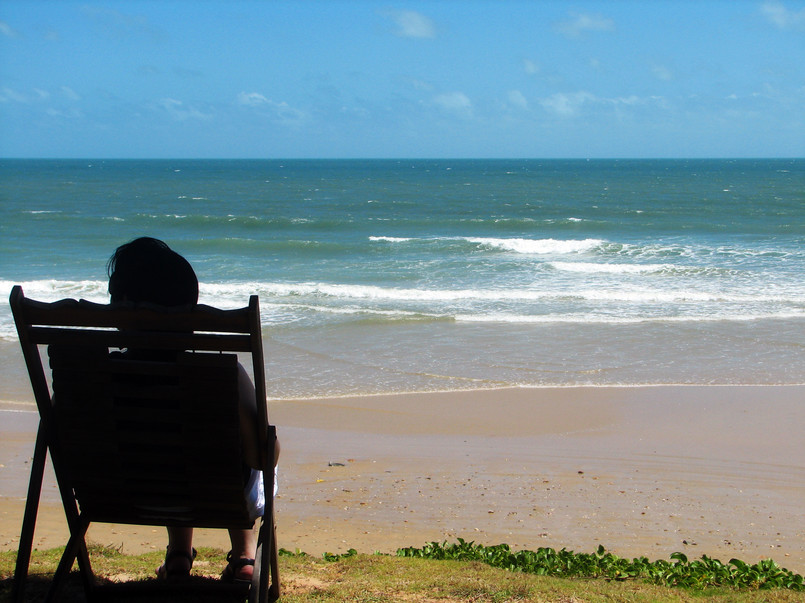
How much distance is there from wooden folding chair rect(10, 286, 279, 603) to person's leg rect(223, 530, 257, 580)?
366 millimetres

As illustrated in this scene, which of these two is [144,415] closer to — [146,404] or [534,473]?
[146,404]

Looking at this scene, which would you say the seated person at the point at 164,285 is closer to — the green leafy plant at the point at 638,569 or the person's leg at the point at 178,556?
the person's leg at the point at 178,556

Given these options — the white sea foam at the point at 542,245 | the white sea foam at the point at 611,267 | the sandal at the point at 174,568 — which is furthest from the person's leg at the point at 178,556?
the white sea foam at the point at 542,245

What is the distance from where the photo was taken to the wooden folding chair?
2.31 m

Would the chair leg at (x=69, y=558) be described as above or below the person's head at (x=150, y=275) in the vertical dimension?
below

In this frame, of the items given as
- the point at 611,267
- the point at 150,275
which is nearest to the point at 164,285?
the point at 150,275

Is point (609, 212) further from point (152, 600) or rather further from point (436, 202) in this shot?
point (152, 600)

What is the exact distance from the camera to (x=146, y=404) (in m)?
2.45

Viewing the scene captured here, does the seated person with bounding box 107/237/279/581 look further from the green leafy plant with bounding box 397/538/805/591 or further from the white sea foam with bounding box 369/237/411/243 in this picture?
the white sea foam with bounding box 369/237/411/243

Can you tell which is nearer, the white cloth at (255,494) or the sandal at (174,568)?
the white cloth at (255,494)

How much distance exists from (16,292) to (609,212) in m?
39.1

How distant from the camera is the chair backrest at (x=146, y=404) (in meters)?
2.31

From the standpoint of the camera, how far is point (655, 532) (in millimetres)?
4934

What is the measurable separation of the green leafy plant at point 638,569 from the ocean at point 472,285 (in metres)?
5.28
